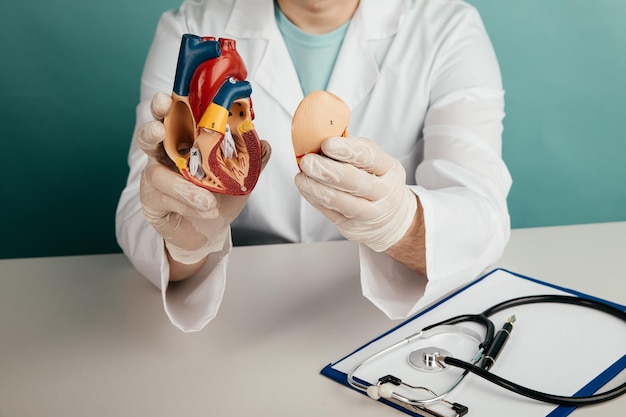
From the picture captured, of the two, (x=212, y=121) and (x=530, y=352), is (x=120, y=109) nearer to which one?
(x=212, y=121)

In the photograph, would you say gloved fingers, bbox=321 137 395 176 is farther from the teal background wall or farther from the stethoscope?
the teal background wall

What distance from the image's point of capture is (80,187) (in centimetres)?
215

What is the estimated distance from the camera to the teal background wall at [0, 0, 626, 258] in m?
2.01

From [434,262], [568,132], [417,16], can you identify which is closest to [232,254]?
[434,262]

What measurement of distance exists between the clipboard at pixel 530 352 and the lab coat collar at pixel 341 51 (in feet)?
1.72

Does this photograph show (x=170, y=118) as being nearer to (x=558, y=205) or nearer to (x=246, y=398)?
(x=246, y=398)

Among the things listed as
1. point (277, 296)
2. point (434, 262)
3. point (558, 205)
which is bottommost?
point (558, 205)

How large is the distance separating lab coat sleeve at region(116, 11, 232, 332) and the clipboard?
0.24 m

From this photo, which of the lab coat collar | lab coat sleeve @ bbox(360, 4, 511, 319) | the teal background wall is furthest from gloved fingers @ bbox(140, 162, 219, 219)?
the teal background wall

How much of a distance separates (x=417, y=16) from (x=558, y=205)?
1098 millimetres

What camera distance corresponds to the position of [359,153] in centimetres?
88

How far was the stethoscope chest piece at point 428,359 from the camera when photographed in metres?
0.88

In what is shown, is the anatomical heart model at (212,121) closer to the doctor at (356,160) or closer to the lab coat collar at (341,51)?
the doctor at (356,160)

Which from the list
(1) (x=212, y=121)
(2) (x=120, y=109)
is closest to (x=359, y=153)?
(1) (x=212, y=121)
